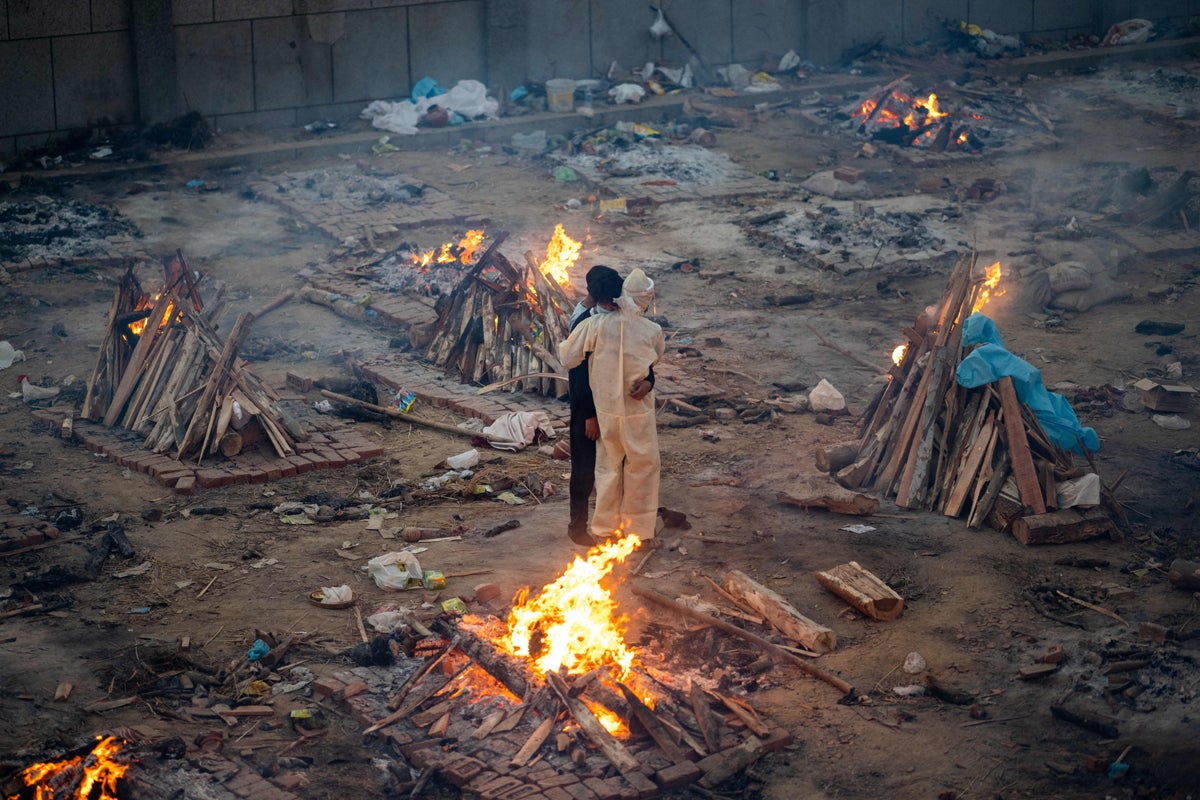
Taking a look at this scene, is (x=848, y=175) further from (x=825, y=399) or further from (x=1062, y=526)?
(x=1062, y=526)

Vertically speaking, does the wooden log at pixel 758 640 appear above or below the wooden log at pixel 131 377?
below

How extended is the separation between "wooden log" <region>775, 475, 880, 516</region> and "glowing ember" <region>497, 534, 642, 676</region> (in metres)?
1.69

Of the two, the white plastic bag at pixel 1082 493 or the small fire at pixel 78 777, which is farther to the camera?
the white plastic bag at pixel 1082 493

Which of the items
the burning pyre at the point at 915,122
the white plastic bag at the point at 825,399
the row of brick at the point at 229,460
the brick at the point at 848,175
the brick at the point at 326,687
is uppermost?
the burning pyre at the point at 915,122

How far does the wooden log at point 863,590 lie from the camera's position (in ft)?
23.2

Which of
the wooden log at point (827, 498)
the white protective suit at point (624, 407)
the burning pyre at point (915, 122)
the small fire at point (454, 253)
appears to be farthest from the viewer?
the burning pyre at point (915, 122)

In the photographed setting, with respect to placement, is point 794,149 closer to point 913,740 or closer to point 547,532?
point 547,532

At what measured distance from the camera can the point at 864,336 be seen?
12.5m

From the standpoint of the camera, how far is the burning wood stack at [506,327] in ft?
35.4

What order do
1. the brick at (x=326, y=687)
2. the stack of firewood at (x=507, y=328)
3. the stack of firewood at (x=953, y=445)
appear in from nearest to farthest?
the brick at (x=326, y=687)
the stack of firewood at (x=953, y=445)
the stack of firewood at (x=507, y=328)

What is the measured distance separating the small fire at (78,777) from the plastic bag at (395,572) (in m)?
2.24

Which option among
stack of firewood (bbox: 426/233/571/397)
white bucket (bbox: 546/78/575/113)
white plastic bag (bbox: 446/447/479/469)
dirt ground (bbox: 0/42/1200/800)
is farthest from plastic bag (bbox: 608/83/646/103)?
white plastic bag (bbox: 446/447/479/469)

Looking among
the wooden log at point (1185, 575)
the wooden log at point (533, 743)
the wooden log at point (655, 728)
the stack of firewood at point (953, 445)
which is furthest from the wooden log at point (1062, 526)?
the wooden log at point (533, 743)

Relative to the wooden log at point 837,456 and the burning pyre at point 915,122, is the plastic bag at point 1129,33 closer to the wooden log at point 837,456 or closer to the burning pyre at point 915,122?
the burning pyre at point 915,122
